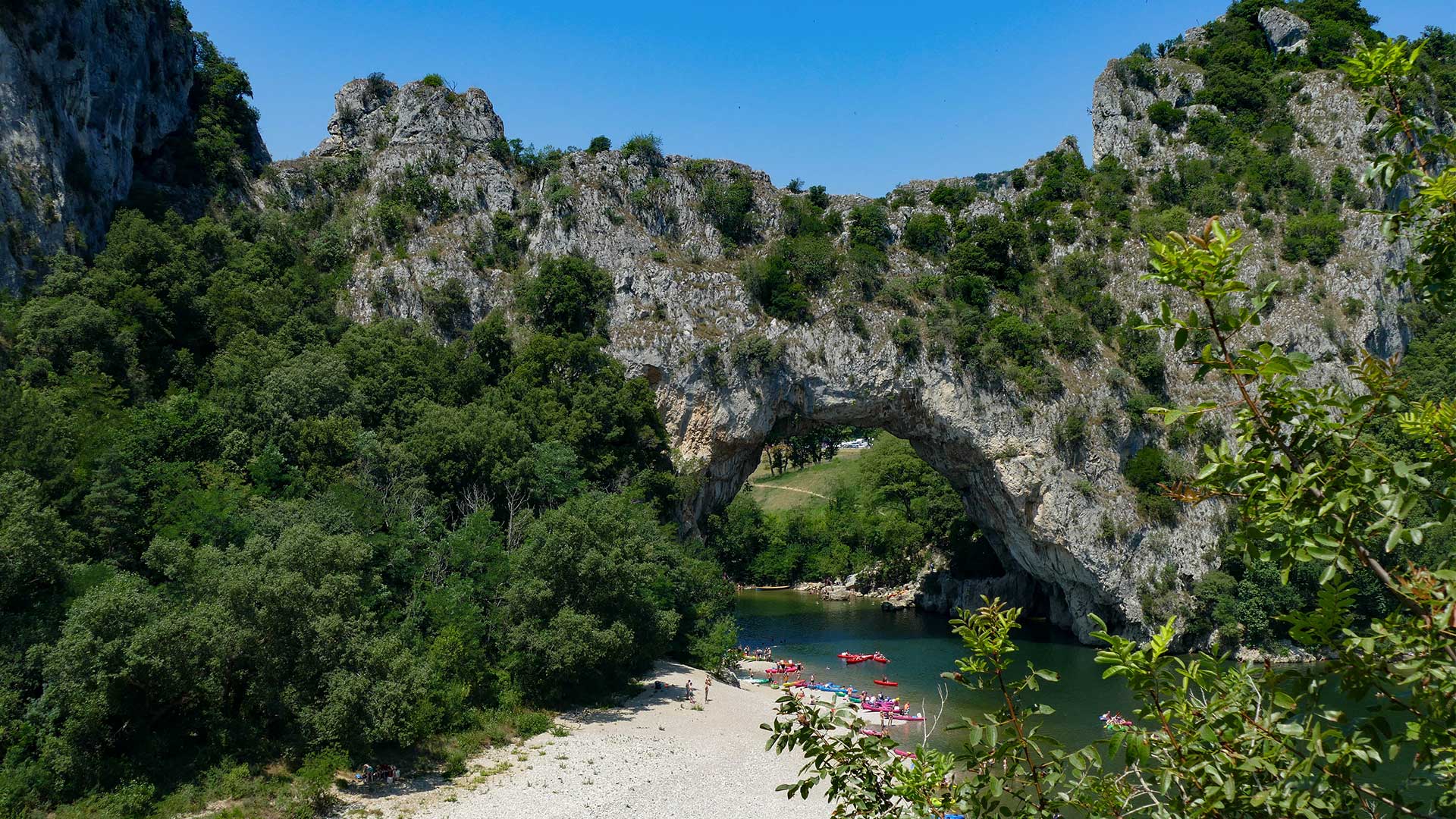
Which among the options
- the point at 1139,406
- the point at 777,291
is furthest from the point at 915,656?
the point at 777,291

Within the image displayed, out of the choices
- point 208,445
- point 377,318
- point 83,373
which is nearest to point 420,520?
point 208,445

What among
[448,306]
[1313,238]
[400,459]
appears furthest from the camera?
[1313,238]

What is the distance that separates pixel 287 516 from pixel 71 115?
2001 centimetres

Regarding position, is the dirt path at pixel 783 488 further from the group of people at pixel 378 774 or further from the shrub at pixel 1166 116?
the group of people at pixel 378 774

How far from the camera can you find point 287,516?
75.4 feet

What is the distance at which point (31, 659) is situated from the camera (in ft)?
51.5

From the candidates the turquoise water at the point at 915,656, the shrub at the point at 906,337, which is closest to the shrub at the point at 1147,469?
the turquoise water at the point at 915,656

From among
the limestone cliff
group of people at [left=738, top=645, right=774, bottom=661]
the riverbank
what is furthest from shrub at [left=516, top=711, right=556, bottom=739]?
the limestone cliff

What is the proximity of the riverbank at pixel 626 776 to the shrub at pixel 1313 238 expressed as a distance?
34.9m

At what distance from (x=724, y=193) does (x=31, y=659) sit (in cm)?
3292

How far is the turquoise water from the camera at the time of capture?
26.4 m

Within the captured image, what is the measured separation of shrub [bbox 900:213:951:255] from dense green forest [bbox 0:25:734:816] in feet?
51.1

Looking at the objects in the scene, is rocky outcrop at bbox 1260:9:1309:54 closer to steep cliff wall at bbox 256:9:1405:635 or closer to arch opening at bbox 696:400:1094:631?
steep cliff wall at bbox 256:9:1405:635

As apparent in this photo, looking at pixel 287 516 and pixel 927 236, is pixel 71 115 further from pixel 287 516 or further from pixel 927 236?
pixel 927 236
